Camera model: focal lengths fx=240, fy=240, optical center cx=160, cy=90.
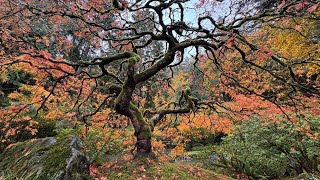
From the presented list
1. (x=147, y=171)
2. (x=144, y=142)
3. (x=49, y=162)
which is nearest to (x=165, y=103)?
(x=144, y=142)

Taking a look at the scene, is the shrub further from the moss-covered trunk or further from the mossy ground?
the moss-covered trunk

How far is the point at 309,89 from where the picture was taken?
3896 mm

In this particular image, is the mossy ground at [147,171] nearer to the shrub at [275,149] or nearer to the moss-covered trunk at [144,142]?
the moss-covered trunk at [144,142]

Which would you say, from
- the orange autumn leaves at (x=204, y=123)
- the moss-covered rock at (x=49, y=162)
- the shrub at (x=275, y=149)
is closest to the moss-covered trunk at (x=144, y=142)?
the moss-covered rock at (x=49, y=162)

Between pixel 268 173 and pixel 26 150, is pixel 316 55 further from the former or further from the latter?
pixel 26 150

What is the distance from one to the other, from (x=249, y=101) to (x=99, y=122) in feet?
15.6

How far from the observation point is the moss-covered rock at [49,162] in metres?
3.48

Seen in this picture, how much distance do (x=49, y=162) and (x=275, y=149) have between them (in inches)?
254

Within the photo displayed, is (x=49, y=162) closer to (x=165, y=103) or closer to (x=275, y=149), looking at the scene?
(x=165, y=103)

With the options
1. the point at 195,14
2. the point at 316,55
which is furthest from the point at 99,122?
the point at 316,55

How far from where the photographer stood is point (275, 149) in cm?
737

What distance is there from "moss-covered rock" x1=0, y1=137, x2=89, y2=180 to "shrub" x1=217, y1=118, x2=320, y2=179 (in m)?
4.99

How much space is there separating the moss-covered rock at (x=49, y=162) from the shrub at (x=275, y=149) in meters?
4.99

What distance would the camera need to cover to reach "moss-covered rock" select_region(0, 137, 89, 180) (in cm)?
348
